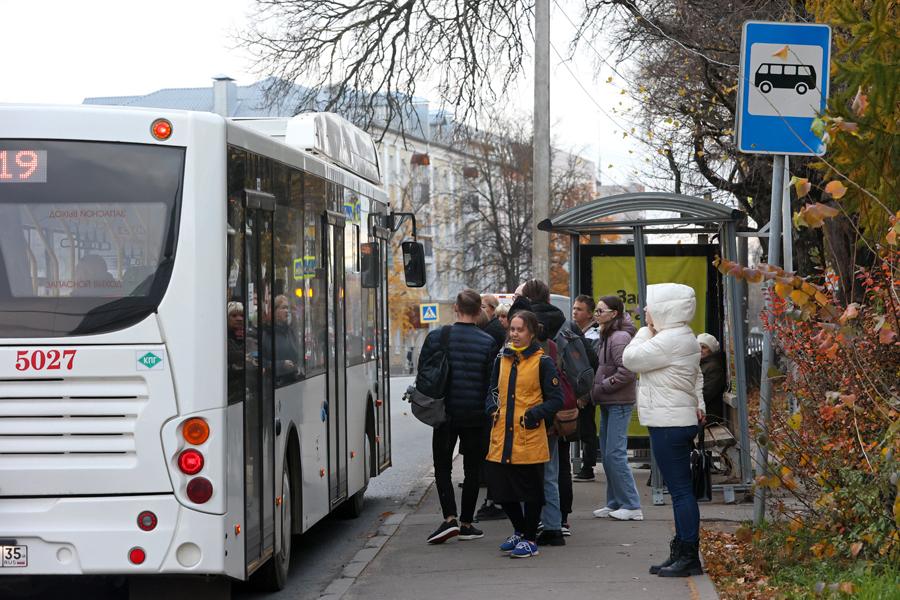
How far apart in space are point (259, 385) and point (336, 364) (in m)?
2.65

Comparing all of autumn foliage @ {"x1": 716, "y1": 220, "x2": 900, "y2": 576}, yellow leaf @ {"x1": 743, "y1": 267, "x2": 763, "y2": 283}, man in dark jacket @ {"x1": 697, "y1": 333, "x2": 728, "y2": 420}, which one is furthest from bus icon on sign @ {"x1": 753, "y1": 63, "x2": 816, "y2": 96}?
man in dark jacket @ {"x1": 697, "y1": 333, "x2": 728, "y2": 420}

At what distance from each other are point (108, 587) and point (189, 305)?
9.39 feet

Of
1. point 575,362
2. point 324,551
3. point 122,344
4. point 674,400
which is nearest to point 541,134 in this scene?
point 575,362

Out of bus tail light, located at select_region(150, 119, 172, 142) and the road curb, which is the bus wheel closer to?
the road curb

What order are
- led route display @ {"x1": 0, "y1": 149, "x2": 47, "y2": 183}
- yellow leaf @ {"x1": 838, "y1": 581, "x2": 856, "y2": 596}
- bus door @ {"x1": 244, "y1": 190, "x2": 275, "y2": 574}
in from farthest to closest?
bus door @ {"x1": 244, "y1": 190, "x2": 275, "y2": 574}
led route display @ {"x1": 0, "y1": 149, "x2": 47, "y2": 183}
yellow leaf @ {"x1": 838, "y1": 581, "x2": 856, "y2": 596}

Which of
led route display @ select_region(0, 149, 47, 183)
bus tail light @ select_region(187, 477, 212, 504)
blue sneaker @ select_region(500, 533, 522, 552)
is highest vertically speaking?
led route display @ select_region(0, 149, 47, 183)

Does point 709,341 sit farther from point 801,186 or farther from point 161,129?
point 161,129

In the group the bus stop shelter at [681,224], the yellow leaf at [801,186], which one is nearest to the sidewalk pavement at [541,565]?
the bus stop shelter at [681,224]

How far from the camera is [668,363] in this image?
8.45 meters

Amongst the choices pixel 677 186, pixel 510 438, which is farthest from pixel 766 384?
pixel 677 186

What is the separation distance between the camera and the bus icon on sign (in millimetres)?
7977

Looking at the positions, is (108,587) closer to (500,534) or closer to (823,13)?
(500,534)

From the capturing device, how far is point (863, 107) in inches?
261

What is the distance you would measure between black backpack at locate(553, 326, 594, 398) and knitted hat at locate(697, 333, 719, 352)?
9.82 feet
